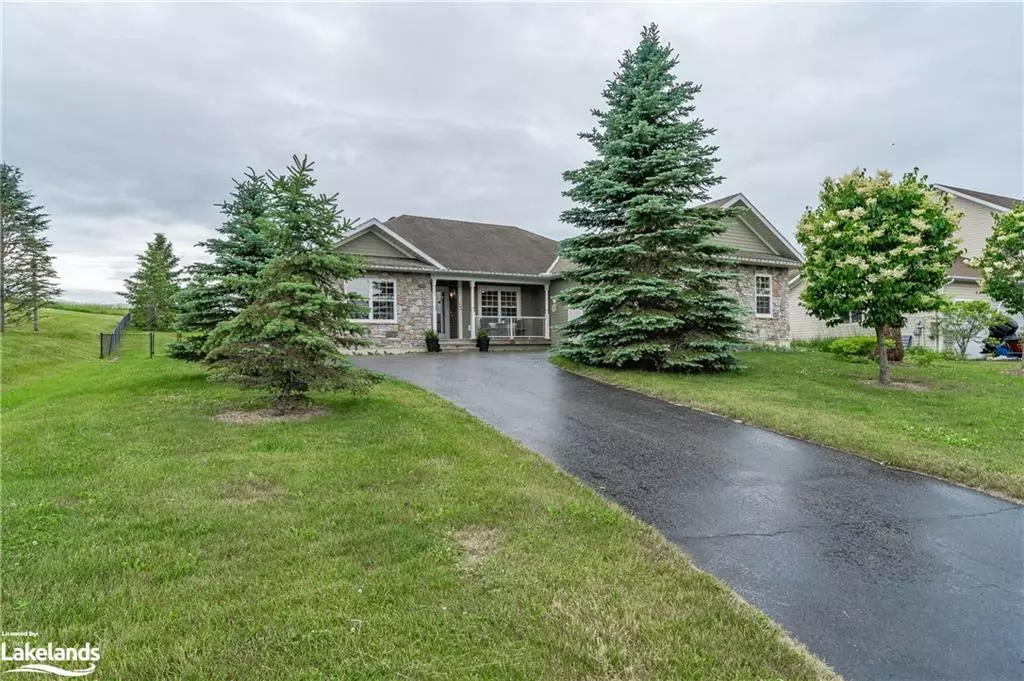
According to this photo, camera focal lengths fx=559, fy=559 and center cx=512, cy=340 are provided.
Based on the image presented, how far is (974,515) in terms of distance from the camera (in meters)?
4.66

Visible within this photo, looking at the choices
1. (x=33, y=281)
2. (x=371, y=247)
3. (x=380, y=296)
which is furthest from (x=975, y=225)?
(x=33, y=281)

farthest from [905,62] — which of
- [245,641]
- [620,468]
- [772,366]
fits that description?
[245,641]

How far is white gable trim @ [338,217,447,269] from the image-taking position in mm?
19312

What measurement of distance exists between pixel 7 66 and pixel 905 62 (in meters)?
18.2

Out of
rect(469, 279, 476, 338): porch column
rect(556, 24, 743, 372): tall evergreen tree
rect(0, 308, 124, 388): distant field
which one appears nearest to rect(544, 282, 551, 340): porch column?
rect(469, 279, 476, 338): porch column

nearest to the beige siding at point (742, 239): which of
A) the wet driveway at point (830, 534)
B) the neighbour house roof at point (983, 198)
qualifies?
the neighbour house roof at point (983, 198)

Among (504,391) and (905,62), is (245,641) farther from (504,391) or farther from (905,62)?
(905,62)

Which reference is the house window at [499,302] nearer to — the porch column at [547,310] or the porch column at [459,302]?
the porch column at [459,302]

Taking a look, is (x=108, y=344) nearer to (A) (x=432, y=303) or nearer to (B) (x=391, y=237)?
(B) (x=391, y=237)

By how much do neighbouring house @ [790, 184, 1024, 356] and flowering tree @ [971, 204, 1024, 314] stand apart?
5411mm

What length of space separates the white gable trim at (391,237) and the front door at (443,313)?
2.29 metres

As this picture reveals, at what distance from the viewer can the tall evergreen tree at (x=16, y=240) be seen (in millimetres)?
27062

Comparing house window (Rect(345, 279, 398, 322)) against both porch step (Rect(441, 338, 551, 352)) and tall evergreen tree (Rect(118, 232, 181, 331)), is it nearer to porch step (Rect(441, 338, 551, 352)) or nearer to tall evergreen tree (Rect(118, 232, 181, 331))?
porch step (Rect(441, 338, 551, 352))

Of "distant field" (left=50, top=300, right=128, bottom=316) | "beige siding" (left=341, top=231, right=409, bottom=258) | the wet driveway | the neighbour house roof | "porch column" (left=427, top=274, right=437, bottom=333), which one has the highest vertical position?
the neighbour house roof
